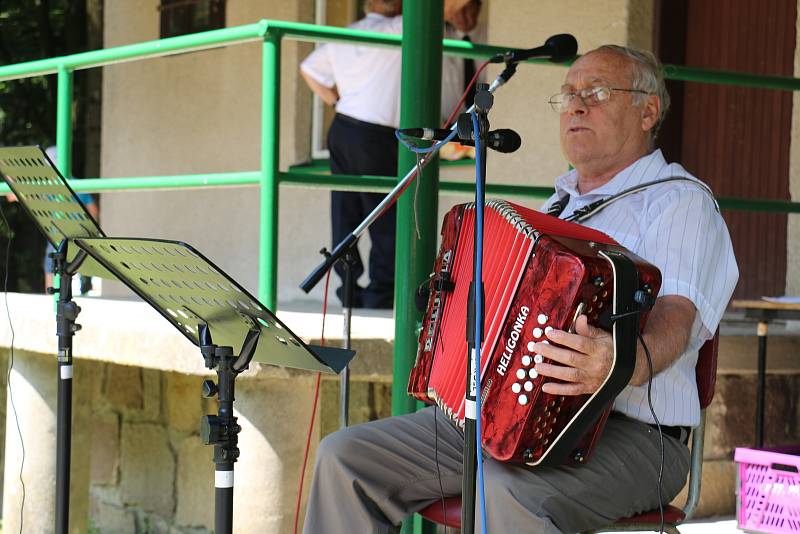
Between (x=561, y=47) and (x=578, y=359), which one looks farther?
(x=561, y=47)

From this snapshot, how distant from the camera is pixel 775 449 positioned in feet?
11.8

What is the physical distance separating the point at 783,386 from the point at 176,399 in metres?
2.85

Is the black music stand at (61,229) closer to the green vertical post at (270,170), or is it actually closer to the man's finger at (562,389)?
the green vertical post at (270,170)

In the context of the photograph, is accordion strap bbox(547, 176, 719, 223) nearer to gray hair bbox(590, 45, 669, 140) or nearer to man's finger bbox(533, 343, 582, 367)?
gray hair bbox(590, 45, 669, 140)

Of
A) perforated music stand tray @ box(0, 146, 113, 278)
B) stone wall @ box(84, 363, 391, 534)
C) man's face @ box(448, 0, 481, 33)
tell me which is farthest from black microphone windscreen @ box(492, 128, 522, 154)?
man's face @ box(448, 0, 481, 33)

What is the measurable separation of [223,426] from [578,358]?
732 millimetres

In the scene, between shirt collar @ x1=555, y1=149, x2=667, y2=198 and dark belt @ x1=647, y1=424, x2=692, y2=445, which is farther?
shirt collar @ x1=555, y1=149, x2=667, y2=198

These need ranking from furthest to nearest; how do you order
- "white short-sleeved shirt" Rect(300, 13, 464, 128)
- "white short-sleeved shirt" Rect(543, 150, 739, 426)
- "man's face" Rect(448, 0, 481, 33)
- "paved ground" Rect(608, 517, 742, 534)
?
"man's face" Rect(448, 0, 481, 33), "white short-sleeved shirt" Rect(300, 13, 464, 128), "paved ground" Rect(608, 517, 742, 534), "white short-sleeved shirt" Rect(543, 150, 739, 426)

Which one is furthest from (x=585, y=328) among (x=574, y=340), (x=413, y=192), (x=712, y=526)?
(x=712, y=526)

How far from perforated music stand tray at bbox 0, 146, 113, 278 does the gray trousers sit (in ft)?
2.64

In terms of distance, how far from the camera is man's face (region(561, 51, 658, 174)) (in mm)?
3100

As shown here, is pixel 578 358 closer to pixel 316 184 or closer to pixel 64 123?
pixel 316 184

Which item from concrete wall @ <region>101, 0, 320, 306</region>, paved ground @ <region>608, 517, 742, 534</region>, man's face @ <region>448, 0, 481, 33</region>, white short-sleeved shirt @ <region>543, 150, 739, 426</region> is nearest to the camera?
white short-sleeved shirt @ <region>543, 150, 739, 426</region>

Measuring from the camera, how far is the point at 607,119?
10.2 ft
